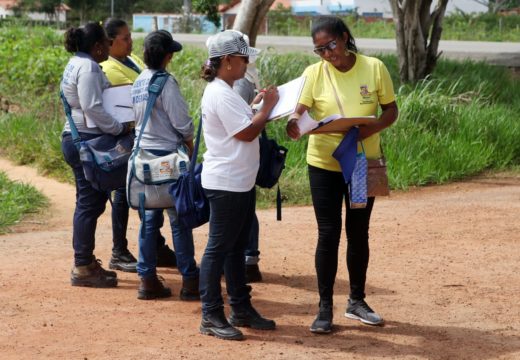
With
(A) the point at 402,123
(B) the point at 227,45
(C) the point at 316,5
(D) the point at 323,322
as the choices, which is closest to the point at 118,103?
(B) the point at 227,45

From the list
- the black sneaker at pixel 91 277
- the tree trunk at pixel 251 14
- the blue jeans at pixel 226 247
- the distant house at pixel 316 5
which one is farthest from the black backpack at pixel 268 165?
the distant house at pixel 316 5

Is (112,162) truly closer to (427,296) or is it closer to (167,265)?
(167,265)

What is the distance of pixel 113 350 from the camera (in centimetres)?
575

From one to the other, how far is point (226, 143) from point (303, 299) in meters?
→ 1.73

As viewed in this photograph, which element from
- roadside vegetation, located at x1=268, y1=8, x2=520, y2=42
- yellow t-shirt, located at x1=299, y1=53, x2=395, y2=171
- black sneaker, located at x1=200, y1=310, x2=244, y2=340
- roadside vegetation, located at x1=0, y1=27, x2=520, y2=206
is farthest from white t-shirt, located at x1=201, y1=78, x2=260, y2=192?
roadside vegetation, located at x1=268, y1=8, x2=520, y2=42

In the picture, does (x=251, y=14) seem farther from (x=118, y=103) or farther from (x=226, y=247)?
(x=226, y=247)

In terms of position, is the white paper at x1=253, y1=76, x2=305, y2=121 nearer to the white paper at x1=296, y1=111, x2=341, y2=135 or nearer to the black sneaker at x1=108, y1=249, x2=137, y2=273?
the white paper at x1=296, y1=111, x2=341, y2=135

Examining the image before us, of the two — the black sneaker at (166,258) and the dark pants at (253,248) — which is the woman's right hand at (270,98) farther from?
the black sneaker at (166,258)

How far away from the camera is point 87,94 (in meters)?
6.89

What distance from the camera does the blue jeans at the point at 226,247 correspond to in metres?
5.78

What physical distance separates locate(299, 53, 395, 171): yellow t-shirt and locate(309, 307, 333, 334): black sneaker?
0.85 m

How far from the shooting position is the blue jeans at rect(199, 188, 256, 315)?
5.78 m

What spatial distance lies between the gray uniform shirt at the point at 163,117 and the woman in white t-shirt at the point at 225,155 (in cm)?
67

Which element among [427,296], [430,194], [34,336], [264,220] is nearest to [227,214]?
[34,336]
